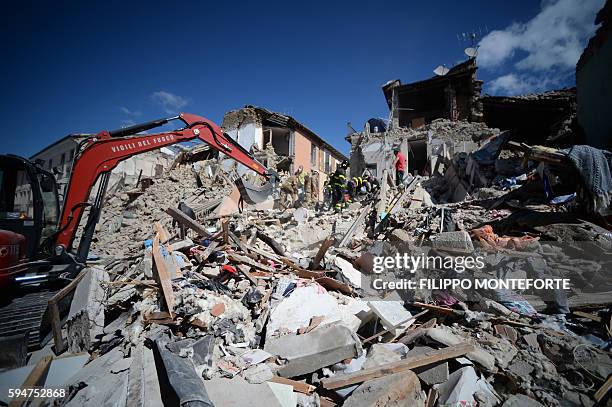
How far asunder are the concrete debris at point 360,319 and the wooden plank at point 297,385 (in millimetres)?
27

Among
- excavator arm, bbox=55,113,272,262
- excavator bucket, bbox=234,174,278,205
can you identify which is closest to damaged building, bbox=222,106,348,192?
excavator bucket, bbox=234,174,278,205

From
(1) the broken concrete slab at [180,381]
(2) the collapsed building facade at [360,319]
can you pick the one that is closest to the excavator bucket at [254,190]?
(2) the collapsed building facade at [360,319]

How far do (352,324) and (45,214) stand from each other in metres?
5.49

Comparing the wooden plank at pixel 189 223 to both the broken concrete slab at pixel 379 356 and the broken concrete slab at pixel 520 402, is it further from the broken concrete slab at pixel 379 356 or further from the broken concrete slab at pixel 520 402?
the broken concrete slab at pixel 520 402

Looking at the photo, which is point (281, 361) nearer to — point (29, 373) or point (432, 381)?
point (432, 381)

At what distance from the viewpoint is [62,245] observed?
456 cm

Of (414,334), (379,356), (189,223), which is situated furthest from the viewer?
(189,223)

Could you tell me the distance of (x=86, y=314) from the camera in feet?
10.7

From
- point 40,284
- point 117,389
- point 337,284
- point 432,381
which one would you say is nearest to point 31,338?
point 40,284

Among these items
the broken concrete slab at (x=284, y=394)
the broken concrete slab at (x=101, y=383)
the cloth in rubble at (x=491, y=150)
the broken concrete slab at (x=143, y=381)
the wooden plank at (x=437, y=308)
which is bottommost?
the broken concrete slab at (x=284, y=394)

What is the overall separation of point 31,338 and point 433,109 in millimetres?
22679

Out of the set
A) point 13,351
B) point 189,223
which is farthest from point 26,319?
point 189,223

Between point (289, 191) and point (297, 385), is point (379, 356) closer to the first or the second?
point (297, 385)

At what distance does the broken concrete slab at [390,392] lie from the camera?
7.19 feet
